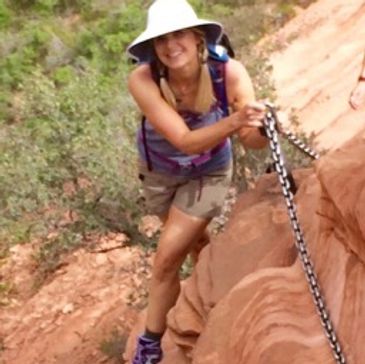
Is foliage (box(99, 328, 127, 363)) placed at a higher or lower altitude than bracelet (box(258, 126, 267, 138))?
lower

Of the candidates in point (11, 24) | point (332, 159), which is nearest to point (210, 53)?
point (332, 159)

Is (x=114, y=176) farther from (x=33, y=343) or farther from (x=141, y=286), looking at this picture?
(x=33, y=343)

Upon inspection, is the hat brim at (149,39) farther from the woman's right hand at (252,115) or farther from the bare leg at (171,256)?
the bare leg at (171,256)

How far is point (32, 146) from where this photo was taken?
762 centimetres

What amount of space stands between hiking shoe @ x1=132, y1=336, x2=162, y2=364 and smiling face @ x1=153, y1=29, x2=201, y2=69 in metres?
1.34

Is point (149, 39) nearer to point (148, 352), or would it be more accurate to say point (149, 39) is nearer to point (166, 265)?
point (166, 265)

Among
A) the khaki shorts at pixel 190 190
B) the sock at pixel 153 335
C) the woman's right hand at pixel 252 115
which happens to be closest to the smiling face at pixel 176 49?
the woman's right hand at pixel 252 115

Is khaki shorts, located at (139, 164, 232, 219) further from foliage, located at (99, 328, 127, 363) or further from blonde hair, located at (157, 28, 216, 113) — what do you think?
foliage, located at (99, 328, 127, 363)

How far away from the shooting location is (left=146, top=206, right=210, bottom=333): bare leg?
366 cm

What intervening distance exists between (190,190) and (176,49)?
700 millimetres

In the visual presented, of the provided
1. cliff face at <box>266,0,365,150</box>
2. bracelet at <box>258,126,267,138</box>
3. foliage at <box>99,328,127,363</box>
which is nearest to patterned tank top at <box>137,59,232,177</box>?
bracelet at <box>258,126,267,138</box>

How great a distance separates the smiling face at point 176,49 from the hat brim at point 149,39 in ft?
0.12

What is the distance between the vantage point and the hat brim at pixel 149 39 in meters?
3.30

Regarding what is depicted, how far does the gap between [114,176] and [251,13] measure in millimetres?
7446
